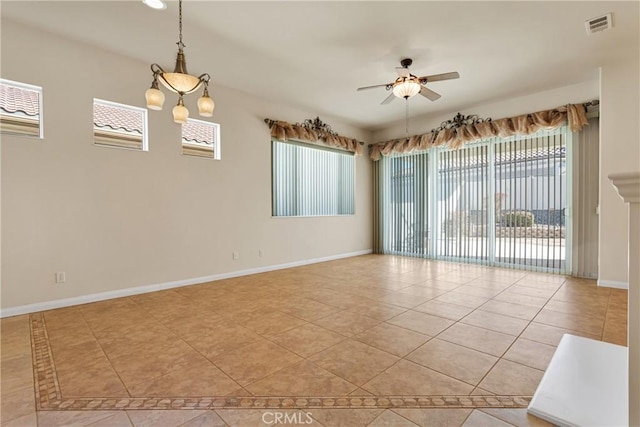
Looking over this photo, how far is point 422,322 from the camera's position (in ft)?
9.35

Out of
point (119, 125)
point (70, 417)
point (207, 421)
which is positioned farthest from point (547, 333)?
point (119, 125)

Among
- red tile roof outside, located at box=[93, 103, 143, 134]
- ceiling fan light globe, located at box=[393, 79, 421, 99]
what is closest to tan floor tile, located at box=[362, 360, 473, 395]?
ceiling fan light globe, located at box=[393, 79, 421, 99]

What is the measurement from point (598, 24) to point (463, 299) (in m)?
3.37

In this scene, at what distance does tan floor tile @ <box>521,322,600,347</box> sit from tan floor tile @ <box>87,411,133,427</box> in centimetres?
297

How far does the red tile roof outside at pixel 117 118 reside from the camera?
373 cm

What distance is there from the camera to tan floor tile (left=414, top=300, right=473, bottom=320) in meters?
3.03

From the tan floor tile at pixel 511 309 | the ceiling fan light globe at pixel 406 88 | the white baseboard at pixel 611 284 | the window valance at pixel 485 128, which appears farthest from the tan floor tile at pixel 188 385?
the window valance at pixel 485 128

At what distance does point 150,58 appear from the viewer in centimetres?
388

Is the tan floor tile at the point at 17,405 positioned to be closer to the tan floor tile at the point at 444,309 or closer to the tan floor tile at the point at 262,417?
the tan floor tile at the point at 262,417

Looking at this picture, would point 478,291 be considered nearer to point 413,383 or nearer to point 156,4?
point 413,383

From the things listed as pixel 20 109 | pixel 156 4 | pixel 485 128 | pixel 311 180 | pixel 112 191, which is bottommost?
pixel 112 191

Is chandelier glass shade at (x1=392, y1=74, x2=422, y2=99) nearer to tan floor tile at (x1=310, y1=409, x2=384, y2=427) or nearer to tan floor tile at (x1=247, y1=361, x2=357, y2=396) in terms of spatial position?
tan floor tile at (x1=247, y1=361, x2=357, y2=396)

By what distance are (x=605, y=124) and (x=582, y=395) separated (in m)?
4.17

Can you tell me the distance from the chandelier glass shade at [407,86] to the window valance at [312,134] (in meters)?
2.41
